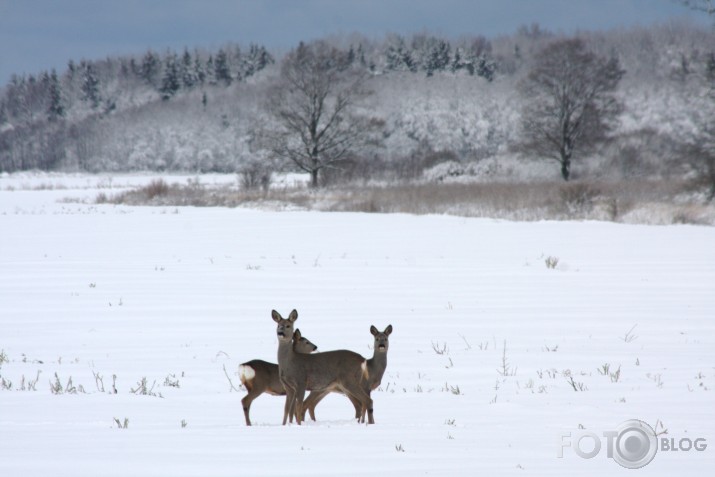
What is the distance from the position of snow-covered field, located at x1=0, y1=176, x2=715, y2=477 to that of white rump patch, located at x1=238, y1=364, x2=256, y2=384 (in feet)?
1.16

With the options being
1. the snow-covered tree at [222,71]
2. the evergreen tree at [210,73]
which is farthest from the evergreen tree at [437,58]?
the evergreen tree at [210,73]

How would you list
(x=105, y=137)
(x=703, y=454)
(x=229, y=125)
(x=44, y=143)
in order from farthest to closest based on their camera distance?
(x=44, y=143), (x=105, y=137), (x=229, y=125), (x=703, y=454)

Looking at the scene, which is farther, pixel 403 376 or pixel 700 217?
pixel 700 217

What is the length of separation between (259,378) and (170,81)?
406 ft

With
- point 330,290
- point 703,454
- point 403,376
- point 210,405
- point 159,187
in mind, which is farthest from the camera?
point 159,187

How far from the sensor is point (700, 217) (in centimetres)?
2898

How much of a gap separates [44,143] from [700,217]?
114061 mm

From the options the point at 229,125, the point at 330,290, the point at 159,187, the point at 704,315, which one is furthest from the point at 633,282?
the point at 229,125

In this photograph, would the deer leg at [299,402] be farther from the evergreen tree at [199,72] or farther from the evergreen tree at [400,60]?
the evergreen tree at [199,72]

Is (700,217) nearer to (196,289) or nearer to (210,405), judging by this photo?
(196,289)

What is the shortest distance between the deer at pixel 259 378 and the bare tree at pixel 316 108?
4528 centimetres

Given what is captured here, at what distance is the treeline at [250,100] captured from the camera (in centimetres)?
8781

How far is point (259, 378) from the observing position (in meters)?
5.88

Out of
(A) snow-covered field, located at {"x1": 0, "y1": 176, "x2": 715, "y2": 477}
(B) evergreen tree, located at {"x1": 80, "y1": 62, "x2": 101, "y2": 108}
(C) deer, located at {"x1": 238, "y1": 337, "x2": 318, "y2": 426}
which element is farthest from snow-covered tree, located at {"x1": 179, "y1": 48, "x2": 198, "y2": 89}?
(C) deer, located at {"x1": 238, "y1": 337, "x2": 318, "y2": 426}
